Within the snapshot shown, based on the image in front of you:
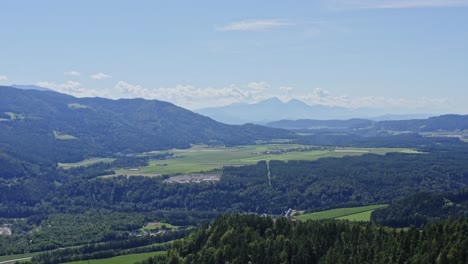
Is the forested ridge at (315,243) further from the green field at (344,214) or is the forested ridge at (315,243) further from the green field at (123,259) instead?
the green field at (344,214)

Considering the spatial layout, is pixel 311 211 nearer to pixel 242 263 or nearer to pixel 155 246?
pixel 155 246

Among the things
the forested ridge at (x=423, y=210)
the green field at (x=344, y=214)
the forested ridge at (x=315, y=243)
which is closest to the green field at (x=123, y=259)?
the forested ridge at (x=315, y=243)

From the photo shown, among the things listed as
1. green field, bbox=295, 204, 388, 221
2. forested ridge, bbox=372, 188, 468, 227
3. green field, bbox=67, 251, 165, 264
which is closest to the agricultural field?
green field, bbox=67, 251, 165, 264

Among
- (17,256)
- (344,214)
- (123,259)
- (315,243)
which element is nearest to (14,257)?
(17,256)

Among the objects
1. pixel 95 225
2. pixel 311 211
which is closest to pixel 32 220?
pixel 95 225

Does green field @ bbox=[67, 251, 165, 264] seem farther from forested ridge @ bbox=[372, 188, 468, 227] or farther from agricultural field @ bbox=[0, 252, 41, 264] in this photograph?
forested ridge @ bbox=[372, 188, 468, 227]

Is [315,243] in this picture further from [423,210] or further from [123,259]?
[423,210]
